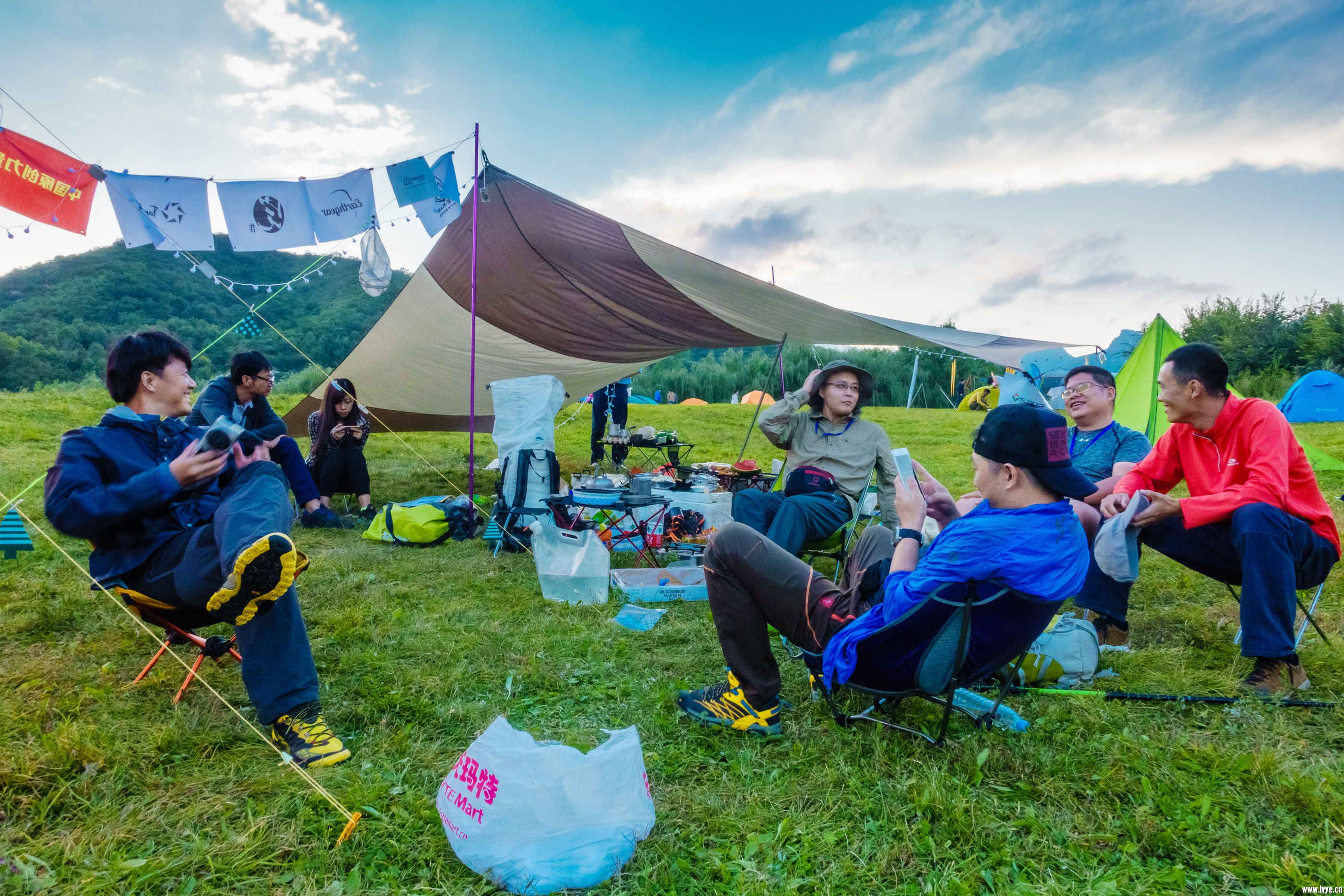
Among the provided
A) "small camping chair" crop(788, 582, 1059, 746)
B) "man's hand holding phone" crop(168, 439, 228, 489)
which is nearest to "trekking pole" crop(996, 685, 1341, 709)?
"small camping chair" crop(788, 582, 1059, 746)

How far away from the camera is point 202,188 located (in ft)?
13.6

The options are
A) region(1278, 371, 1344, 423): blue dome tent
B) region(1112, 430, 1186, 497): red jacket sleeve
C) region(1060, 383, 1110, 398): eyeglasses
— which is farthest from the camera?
region(1278, 371, 1344, 423): blue dome tent

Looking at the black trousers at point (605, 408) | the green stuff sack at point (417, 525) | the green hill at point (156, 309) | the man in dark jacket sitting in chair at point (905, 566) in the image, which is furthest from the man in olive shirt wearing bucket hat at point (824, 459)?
the black trousers at point (605, 408)

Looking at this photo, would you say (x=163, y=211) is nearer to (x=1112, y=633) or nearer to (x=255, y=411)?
(x=255, y=411)

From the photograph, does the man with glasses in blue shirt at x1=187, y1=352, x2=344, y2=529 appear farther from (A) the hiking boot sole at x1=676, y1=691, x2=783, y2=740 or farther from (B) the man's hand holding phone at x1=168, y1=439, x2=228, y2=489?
(A) the hiking boot sole at x1=676, y1=691, x2=783, y2=740

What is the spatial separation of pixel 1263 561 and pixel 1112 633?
2.36 ft

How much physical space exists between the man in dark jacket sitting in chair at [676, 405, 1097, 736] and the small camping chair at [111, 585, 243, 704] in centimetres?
133

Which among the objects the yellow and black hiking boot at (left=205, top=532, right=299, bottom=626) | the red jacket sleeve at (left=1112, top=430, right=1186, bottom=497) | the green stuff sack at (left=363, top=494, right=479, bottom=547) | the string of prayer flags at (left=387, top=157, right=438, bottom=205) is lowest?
the green stuff sack at (left=363, top=494, right=479, bottom=547)

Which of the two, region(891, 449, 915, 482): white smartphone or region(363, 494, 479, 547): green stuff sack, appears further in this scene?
region(363, 494, 479, 547): green stuff sack

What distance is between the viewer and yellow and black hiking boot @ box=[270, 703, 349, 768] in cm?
172

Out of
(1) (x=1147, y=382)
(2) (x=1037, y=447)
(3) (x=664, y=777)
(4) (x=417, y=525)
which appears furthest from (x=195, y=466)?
(1) (x=1147, y=382)

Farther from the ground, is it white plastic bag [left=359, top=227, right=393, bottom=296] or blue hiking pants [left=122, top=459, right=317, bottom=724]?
white plastic bag [left=359, top=227, right=393, bottom=296]

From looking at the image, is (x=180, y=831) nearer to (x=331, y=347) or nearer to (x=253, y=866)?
(x=253, y=866)

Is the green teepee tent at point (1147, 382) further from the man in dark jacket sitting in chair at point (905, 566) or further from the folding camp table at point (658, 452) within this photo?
the man in dark jacket sitting in chair at point (905, 566)
